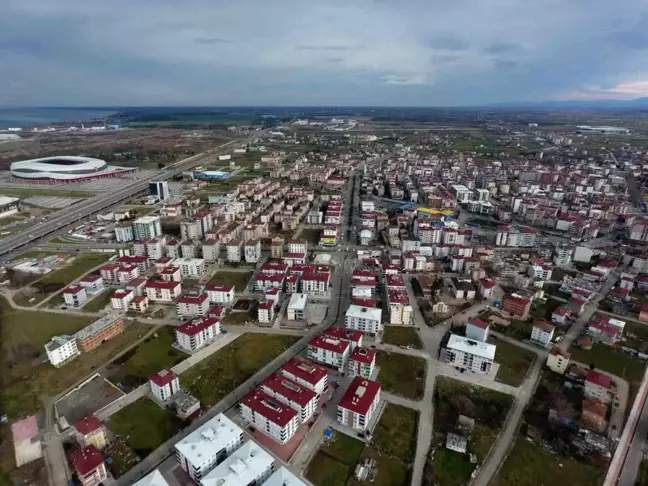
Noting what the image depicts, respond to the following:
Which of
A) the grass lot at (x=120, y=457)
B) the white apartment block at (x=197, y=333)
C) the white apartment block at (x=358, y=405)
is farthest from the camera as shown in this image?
the white apartment block at (x=197, y=333)

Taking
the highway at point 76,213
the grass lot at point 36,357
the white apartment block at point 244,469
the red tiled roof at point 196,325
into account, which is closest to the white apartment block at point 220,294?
the red tiled roof at point 196,325

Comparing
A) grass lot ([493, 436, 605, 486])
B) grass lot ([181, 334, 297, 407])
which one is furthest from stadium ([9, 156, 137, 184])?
grass lot ([493, 436, 605, 486])

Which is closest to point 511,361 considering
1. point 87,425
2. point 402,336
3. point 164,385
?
point 402,336

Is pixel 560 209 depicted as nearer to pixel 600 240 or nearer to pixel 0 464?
pixel 600 240

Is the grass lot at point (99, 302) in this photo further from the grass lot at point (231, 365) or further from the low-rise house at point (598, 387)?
the low-rise house at point (598, 387)

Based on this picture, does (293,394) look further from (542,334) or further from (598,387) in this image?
(542,334)
